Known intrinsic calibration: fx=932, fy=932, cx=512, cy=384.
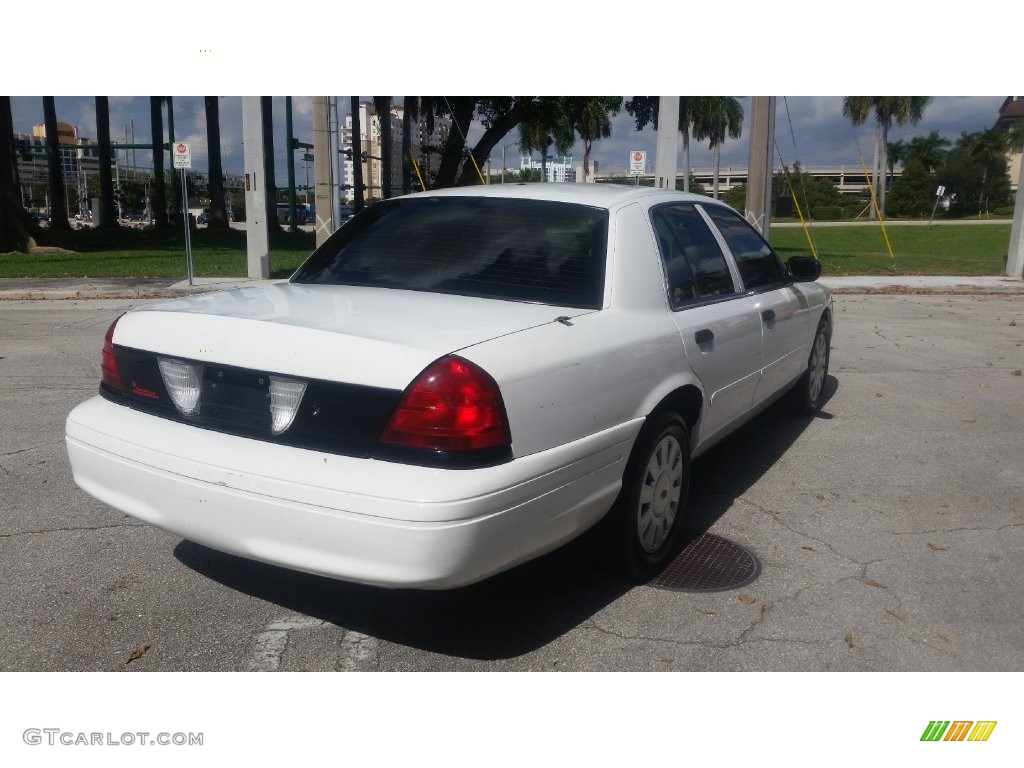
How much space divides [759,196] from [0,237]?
19.9m

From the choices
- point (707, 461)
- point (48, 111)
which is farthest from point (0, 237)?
point (707, 461)

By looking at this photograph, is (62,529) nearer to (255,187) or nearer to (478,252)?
(478,252)

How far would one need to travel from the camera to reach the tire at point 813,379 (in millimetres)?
6586

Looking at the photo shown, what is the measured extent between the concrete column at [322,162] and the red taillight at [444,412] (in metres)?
16.8

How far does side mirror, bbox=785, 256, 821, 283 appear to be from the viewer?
5.73 meters

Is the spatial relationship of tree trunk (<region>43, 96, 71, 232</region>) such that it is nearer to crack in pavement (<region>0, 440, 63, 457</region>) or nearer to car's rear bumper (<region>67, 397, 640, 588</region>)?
crack in pavement (<region>0, 440, 63, 457</region>)

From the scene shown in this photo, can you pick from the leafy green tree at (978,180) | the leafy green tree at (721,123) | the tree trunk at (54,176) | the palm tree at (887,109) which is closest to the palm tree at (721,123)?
the leafy green tree at (721,123)

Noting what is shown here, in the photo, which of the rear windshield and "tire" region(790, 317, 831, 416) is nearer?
the rear windshield

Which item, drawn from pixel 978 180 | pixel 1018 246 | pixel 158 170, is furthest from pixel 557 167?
pixel 1018 246

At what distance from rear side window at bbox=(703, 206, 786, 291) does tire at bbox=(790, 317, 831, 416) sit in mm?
1081

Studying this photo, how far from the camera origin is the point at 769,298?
5242 mm

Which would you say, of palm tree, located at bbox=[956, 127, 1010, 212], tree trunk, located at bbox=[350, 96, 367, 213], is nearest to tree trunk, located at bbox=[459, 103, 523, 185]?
tree trunk, located at bbox=[350, 96, 367, 213]

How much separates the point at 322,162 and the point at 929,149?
3936 inches

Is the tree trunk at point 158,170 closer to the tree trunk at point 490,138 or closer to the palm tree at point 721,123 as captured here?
the tree trunk at point 490,138
